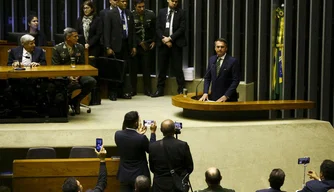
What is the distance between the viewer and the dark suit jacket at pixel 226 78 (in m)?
9.99

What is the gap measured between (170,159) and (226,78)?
293cm

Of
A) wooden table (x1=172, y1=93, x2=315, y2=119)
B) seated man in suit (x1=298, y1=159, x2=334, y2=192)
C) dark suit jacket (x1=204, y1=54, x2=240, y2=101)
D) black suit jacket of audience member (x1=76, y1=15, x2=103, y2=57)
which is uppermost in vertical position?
black suit jacket of audience member (x1=76, y1=15, x2=103, y2=57)

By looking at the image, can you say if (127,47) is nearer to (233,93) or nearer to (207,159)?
(233,93)

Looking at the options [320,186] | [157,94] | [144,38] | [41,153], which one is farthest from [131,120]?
[144,38]

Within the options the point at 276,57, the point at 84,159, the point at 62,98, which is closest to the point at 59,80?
the point at 62,98

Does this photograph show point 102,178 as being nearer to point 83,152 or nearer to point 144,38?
point 83,152

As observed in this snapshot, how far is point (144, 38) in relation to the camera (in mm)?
12492

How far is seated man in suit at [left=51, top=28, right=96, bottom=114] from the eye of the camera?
10102mm

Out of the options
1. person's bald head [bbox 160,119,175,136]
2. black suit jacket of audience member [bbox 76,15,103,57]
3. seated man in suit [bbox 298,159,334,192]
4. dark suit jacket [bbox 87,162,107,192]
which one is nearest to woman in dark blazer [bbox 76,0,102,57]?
black suit jacket of audience member [bbox 76,15,103,57]

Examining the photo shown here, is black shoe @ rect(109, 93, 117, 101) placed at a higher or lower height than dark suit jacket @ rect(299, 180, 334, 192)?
higher

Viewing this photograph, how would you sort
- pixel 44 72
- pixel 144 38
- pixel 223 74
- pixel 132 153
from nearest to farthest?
pixel 132 153 → pixel 44 72 → pixel 223 74 → pixel 144 38

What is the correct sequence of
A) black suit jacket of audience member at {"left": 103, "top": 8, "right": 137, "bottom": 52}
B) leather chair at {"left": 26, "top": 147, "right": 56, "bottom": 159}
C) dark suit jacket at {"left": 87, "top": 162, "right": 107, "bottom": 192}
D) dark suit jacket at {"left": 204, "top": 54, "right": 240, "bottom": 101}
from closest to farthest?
dark suit jacket at {"left": 87, "top": 162, "right": 107, "bottom": 192}, leather chair at {"left": 26, "top": 147, "right": 56, "bottom": 159}, dark suit jacket at {"left": 204, "top": 54, "right": 240, "bottom": 101}, black suit jacket of audience member at {"left": 103, "top": 8, "right": 137, "bottom": 52}

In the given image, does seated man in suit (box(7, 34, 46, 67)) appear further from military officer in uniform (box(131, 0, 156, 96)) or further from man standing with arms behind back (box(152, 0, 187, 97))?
man standing with arms behind back (box(152, 0, 187, 97))

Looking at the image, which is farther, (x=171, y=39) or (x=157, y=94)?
(x=157, y=94)
